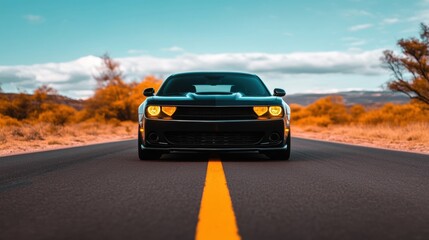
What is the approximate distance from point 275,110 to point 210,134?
→ 3.34ft

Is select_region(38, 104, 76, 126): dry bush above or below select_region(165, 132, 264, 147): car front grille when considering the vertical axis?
below

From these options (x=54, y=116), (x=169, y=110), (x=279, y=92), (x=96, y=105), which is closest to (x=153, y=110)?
(x=169, y=110)

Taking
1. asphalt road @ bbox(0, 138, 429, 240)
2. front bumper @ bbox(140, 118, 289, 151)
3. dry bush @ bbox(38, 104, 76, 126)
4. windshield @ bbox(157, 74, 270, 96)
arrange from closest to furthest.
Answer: asphalt road @ bbox(0, 138, 429, 240) → front bumper @ bbox(140, 118, 289, 151) → windshield @ bbox(157, 74, 270, 96) → dry bush @ bbox(38, 104, 76, 126)

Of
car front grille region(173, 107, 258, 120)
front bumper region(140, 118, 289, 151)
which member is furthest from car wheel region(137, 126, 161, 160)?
car front grille region(173, 107, 258, 120)

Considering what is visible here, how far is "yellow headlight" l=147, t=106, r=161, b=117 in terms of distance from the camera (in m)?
7.13

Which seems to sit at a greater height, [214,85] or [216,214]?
[214,85]

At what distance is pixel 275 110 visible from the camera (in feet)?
23.7

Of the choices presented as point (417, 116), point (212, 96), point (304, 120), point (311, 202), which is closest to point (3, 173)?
point (212, 96)

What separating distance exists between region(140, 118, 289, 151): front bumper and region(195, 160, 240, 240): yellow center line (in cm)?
192

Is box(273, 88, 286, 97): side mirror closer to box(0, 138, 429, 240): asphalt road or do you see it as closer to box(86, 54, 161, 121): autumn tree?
box(0, 138, 429, 240): asphalt road

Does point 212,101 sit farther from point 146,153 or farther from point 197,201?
point 197,201

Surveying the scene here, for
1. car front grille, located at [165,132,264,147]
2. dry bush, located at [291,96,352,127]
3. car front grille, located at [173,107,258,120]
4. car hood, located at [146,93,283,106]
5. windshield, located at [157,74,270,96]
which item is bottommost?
dry bush, located at [291,96,352,127]

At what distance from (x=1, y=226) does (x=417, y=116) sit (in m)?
44.3

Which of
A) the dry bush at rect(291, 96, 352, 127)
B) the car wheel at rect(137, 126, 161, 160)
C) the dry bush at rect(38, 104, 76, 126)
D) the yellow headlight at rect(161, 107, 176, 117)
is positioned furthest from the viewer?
the dry bush at rect(291, 96, 352, 127)
